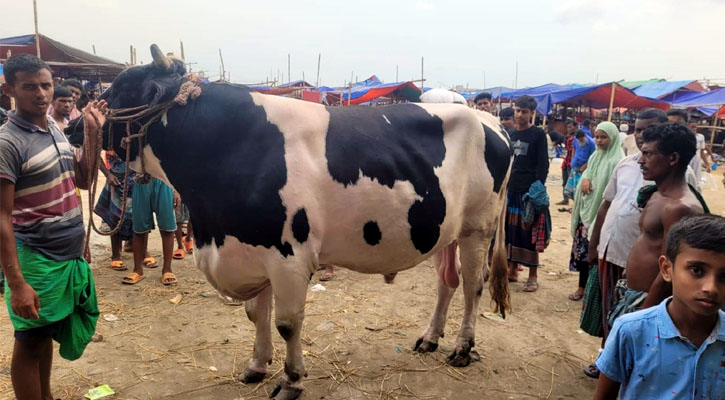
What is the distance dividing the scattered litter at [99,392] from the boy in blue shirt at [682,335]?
2.81 meters

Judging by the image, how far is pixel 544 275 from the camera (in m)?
5.71

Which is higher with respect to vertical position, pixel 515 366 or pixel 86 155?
pixel 86 155

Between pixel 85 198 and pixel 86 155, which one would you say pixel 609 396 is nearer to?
pixel 86 155

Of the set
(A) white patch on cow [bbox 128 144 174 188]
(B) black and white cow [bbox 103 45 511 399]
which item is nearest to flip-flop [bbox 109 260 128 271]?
(B) black and white cow [bbox 103 45 511 399]

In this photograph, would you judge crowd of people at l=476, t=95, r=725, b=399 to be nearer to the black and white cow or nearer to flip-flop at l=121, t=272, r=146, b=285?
the black and white cow

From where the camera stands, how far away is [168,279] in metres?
4.98

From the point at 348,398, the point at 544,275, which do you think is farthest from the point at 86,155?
the point at 544,275

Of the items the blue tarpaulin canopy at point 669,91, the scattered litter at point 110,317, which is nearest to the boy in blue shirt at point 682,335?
the scattered litter at point 110,317

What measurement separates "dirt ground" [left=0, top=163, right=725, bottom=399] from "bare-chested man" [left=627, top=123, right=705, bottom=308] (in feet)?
4.26

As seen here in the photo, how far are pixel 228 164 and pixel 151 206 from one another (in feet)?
9.25

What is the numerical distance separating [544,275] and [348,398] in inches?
136

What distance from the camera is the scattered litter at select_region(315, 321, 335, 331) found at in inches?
160

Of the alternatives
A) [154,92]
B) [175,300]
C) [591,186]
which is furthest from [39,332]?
[591,186]

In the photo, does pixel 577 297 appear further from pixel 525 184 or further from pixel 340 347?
pixel 340 347
